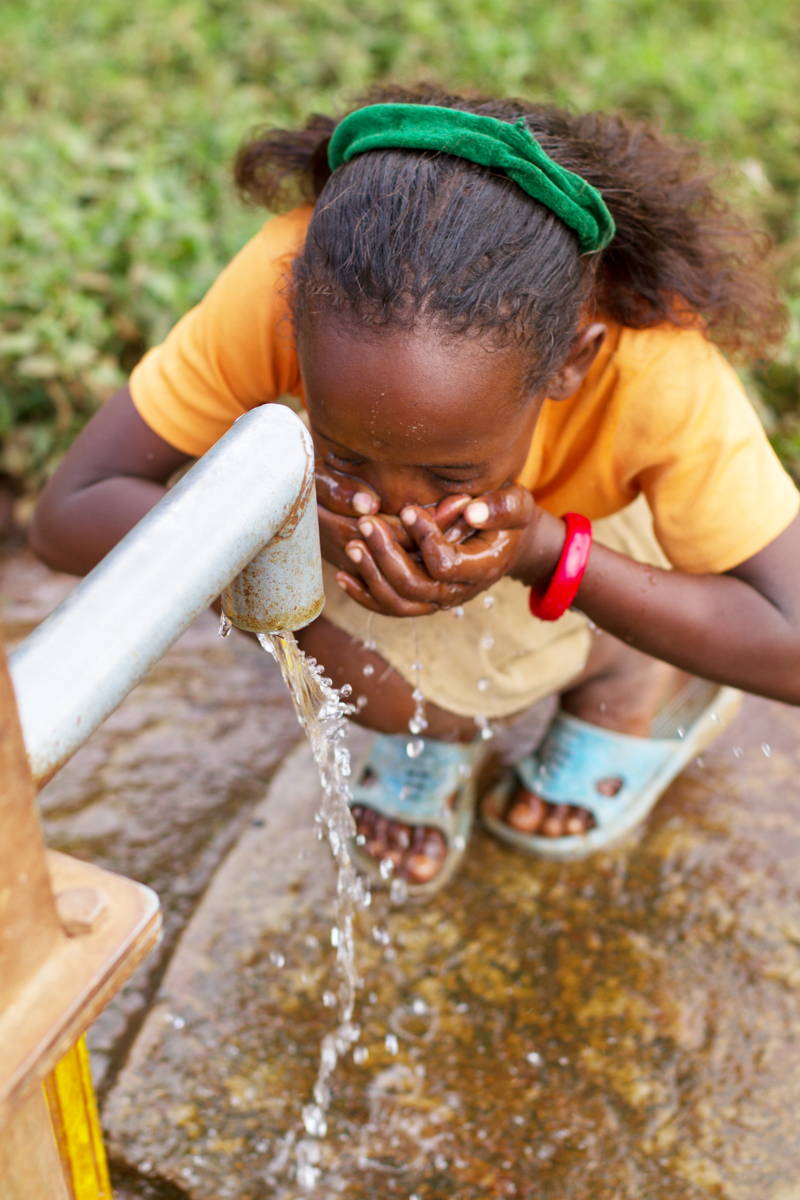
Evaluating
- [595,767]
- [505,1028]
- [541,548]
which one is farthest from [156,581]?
[595,767]

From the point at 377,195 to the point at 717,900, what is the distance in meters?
1.30

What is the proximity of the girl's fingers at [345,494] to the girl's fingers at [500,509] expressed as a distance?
0.40 ft

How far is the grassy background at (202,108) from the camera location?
2938 millimetres

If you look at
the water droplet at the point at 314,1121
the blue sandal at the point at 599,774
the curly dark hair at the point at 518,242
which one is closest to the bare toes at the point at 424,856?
the blue sandal at the point at 599,774

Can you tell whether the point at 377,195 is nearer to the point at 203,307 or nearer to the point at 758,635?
the point at 203,307

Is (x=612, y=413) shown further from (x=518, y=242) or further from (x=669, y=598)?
(x=518, y=242)

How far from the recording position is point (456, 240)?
136 cm

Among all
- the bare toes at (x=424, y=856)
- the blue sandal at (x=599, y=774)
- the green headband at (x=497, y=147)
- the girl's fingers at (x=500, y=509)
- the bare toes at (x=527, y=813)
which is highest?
the green headband at (x=497, y=147)

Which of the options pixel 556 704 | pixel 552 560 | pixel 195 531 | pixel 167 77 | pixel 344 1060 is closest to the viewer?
pixel 195 531

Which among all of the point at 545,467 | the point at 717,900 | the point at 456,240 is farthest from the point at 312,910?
the point at 456,240

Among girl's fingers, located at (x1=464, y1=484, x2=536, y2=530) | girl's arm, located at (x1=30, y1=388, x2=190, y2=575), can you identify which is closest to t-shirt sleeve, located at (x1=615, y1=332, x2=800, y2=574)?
girl's fingers, located at (x1=464, y1=484, x2=536, y2=530)

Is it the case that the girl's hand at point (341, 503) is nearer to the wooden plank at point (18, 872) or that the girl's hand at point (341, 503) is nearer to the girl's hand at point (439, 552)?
the girl's hand at point (439, 552)

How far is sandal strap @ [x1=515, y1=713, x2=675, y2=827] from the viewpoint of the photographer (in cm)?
215

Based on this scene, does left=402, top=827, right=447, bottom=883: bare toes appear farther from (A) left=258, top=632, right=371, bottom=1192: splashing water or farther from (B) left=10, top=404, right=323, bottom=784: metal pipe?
(B) left=10, top=404, right=323, bottom=784: metal pipe
